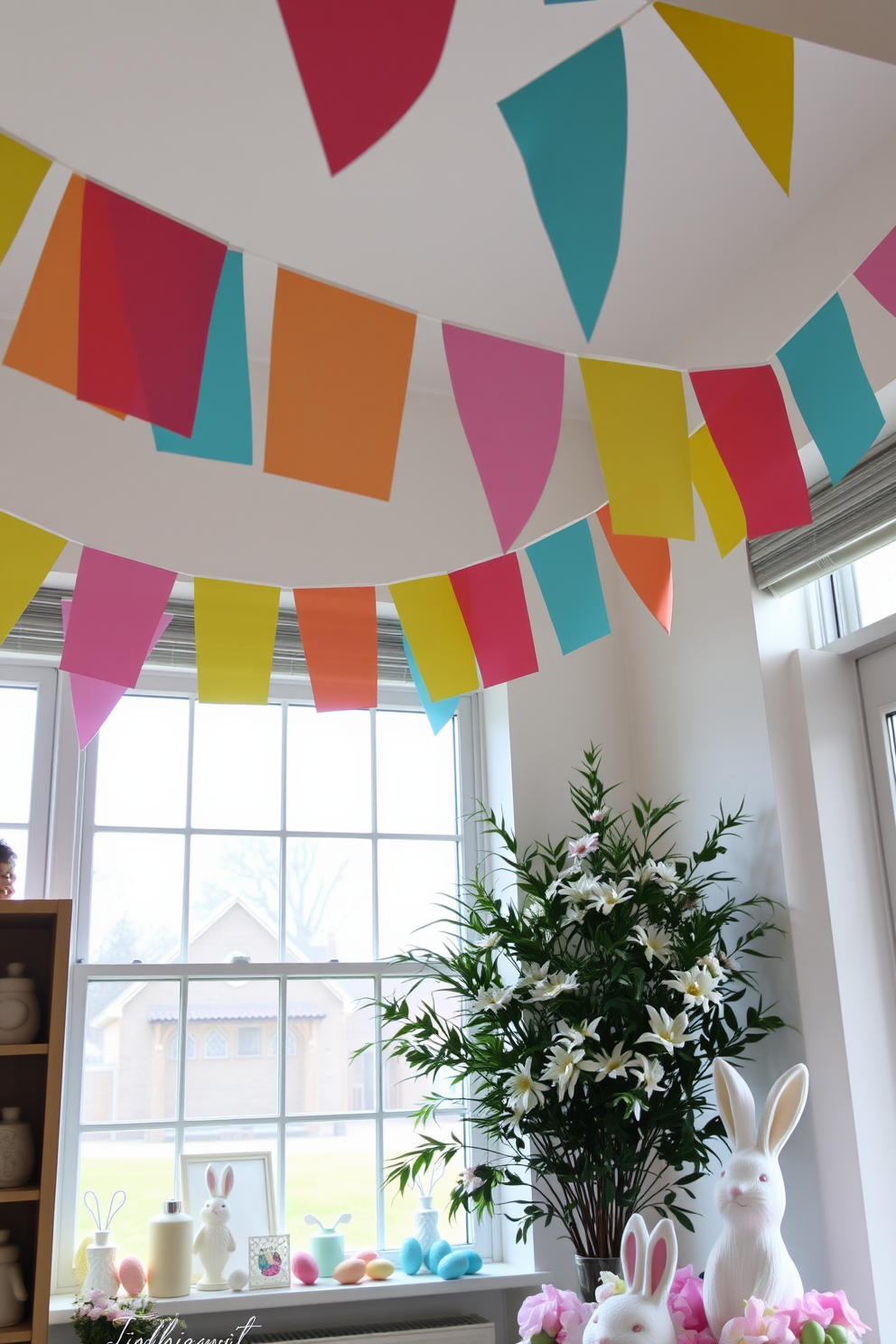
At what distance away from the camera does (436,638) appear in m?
2.04

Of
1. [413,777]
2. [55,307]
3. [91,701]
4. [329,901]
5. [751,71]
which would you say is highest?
[751,71]

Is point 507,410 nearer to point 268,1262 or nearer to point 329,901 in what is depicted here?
point 329,901

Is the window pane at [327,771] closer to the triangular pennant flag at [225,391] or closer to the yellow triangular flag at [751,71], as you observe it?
the triangular pennant flag at [225,391]

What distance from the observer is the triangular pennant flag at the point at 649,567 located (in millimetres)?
1824

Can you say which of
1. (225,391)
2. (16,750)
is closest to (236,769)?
(16,750)

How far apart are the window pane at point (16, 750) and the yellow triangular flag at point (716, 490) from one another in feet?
5.62

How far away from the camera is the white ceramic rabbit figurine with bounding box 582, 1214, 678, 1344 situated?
181 centimetres

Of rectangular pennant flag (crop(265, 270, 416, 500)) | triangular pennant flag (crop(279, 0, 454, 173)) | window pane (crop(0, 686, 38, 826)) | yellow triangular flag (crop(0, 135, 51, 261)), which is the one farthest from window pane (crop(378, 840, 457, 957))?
triangular pennant flag (crop(279, 0, 454, 173))

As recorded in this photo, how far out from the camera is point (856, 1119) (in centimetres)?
223

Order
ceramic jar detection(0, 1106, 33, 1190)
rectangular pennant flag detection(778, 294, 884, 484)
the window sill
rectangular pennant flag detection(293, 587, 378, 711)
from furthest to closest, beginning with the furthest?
the window sill → ceramic jar detection(0, 1106, 33, 1190) → rectangular pennant flag detection(293, 587, 378, 711) → rectangular pennant flag detection(778, 294, 884, 484)

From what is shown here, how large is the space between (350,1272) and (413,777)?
3.84 feet

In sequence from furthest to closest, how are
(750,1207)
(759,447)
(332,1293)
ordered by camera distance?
(332,1293) < (750,1207) < (759,447)

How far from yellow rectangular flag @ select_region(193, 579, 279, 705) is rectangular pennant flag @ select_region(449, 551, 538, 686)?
1.13ft

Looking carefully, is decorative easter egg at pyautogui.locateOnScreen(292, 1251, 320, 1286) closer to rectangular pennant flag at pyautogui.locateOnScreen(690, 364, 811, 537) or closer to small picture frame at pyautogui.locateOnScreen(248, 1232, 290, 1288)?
small picture frame at pyautogui.locateOnScreen(248, 1232, 290, 1288)
